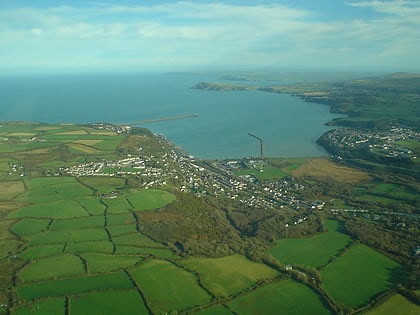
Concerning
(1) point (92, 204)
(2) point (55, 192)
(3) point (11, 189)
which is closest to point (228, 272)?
(1) point (92, 204)

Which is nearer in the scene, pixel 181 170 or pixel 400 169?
pixel 400 169

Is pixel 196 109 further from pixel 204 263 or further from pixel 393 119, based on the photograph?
pixel 204 263

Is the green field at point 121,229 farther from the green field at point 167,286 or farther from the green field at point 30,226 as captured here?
the green field at point 167,286

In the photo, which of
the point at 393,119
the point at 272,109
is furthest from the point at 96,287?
the point at 272,109

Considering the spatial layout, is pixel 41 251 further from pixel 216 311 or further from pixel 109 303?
pixel 216 311

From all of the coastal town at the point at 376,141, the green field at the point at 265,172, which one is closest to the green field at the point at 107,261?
the green field at the point at 265,172

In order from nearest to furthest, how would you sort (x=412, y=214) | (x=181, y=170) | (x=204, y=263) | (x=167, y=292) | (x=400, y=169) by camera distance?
(x=167, y=292) → (x=204, y=263) → (x=412, y=214) → (x=400, y=169) → (x=181, y=170)

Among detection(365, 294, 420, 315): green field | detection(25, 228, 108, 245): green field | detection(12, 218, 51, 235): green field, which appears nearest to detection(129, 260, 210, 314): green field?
detection(25, 228, 108, 245): green field
